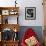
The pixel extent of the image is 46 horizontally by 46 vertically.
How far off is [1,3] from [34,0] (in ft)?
4.13

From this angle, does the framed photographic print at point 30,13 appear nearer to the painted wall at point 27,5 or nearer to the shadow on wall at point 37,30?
the painted wall at point 27,5

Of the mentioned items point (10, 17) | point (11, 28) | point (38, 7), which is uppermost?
point (38, 7)

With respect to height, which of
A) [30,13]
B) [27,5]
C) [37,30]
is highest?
[27,5]

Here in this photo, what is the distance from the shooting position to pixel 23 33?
20.0ft

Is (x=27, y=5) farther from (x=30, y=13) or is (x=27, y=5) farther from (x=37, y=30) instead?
(x=37, y=30)

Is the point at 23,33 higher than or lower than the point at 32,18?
lower

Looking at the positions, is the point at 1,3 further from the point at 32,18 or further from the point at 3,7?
the point at 32,18

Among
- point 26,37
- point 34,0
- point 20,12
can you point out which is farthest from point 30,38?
point 34,0

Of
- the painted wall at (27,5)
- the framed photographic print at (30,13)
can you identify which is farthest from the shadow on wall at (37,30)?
the framed photographic print at (30,13)

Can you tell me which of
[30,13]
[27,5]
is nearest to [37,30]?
[30,13]

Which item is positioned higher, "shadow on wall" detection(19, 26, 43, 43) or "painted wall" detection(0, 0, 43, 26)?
"painted wall" detection(0, 0, 43, 26)

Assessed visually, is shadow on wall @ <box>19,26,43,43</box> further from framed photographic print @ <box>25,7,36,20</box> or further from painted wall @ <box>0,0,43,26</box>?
framed photographic print @ <box>25,7,36,20</box>

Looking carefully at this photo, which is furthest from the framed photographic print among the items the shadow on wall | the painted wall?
the shadow on wall

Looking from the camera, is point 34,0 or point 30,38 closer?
point 30,38
